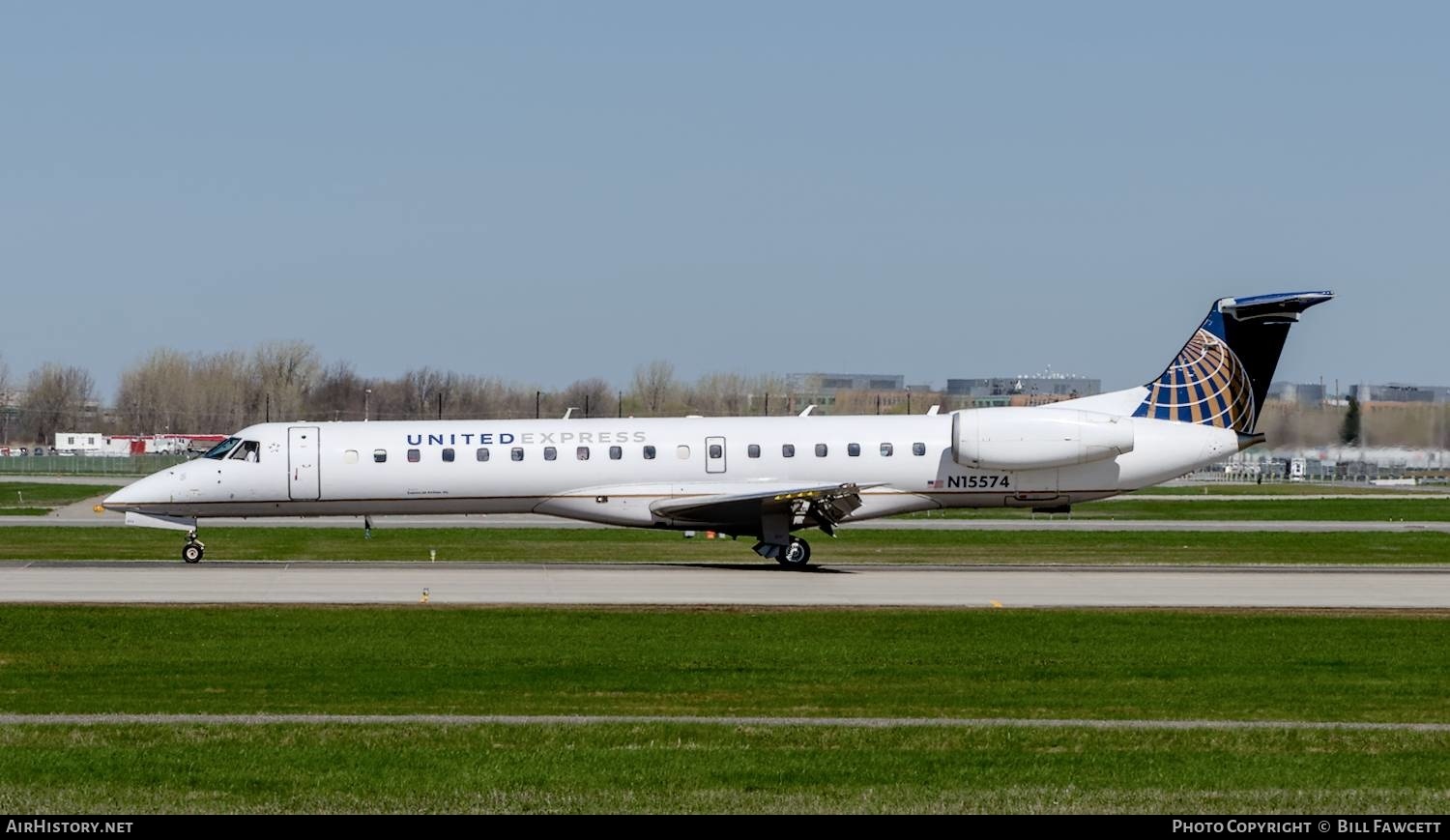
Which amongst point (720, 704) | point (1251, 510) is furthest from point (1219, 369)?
point (1251, 510)

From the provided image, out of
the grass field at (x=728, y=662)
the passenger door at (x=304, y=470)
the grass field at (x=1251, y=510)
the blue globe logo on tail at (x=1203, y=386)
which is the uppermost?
the blue globe logo on tail at (x=1203, y=386)

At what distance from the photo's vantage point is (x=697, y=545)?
4481 centimetres

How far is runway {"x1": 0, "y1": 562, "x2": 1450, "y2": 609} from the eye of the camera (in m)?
28.3

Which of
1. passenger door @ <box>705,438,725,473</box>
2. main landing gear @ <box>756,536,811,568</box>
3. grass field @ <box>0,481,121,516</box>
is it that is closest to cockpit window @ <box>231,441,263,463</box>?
passenger door @ <box>705,438,725,473</box>

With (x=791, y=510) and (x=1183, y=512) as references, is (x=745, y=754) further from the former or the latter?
(x=1183, y=512)

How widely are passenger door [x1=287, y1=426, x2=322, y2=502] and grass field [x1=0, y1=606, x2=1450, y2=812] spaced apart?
10242 mm

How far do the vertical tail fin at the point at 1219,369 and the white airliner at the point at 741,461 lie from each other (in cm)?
3

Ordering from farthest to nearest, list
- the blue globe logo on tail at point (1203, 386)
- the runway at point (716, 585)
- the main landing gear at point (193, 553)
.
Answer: the blue globe logo on tail at point (1203, 386), the main landing gear at point (193, 553), the runway at point (716, 585)

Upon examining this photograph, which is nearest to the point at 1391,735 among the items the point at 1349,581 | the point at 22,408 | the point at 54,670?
the point at 54,670

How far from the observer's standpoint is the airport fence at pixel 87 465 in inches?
3996

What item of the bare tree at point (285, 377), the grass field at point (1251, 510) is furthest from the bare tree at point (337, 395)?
the grass field at point (1251, 510)

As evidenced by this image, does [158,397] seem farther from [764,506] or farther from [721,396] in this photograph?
[764,506]

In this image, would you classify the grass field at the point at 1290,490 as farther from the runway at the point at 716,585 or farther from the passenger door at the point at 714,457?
the passenger door at the point at 714,457

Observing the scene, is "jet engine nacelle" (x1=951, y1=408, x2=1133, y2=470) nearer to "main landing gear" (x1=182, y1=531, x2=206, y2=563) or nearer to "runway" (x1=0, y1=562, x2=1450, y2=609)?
"runway" (x1=0, y1=562, x2=1450, y2=609)
